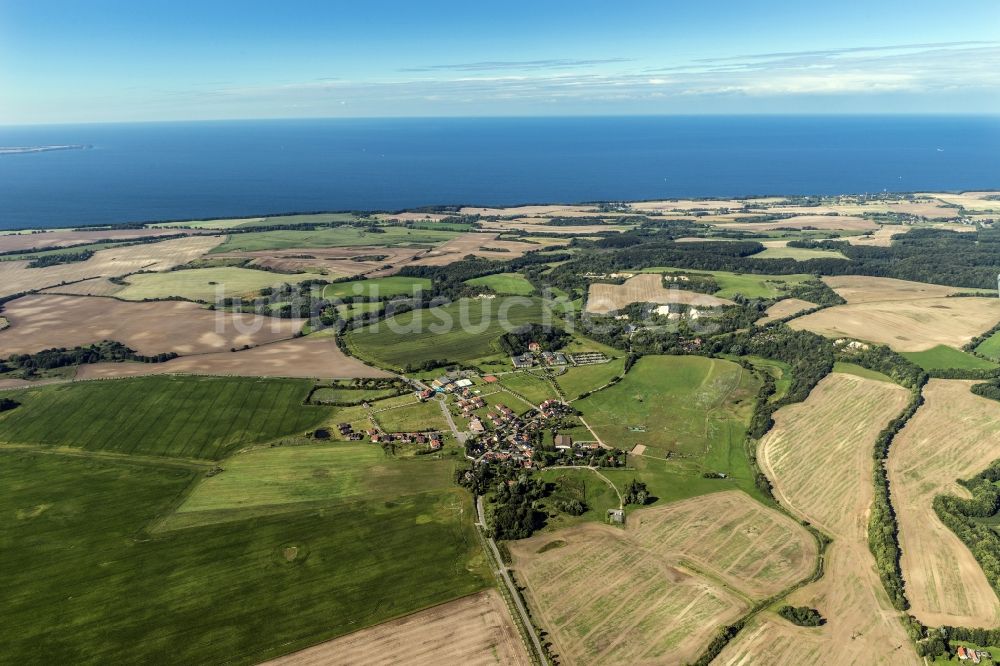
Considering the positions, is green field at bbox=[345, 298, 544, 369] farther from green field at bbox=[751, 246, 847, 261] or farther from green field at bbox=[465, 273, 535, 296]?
green field at bbox=[751, 246, 847, 261]

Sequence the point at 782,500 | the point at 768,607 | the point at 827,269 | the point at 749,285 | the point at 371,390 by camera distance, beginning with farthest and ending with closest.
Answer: the point at 827,269
the point at 749,285
the point at 371,390
the point at 782,500
the point at 768,607

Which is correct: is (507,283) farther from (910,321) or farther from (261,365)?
(910,321)

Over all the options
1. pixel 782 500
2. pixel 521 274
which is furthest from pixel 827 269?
pixel 782 500

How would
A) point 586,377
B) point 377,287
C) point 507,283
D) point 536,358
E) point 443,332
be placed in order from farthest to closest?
1. point 507,283
2. point 377,287
3. point 443,332
4. point 536,358
5. point 586,377

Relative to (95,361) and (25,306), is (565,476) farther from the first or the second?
(25,306)

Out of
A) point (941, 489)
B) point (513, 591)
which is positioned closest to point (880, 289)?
point (941, 489)

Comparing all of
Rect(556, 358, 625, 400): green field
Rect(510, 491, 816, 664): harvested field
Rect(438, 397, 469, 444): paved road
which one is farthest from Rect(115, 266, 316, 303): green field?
Rect(510, 491, 816, 664): harvested field
